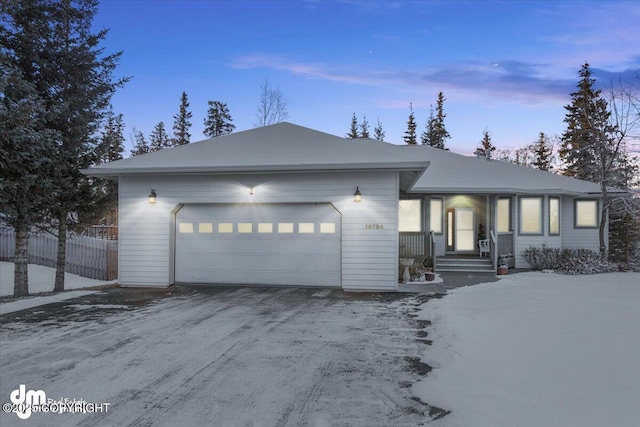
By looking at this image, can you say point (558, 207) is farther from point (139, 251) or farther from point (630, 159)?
point (139, 251)

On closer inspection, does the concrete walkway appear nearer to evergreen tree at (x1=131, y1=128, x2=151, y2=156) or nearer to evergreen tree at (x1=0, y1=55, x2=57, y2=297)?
evergreen tree at (x1=0, y1=55, x2=57, y2=297)

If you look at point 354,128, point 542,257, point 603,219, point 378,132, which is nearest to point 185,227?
point 542,257

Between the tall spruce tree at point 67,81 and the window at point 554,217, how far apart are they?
15.2m

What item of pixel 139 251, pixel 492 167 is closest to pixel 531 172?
pixel 492 167

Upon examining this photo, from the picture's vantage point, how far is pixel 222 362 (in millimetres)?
4609

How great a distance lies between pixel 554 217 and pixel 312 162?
32.7 ft

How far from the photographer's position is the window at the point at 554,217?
46.4 ft

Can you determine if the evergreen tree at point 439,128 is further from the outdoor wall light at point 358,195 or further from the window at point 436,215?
the outdoor wall light at point 358,195

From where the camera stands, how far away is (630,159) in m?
20.0

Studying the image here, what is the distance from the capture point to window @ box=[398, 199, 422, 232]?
A: 1429cm

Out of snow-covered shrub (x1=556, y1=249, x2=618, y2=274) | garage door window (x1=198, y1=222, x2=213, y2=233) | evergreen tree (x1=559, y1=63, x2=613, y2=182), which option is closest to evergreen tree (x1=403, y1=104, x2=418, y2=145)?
evergreen tree (x1=559, y1=63, x2=613, y2=182)

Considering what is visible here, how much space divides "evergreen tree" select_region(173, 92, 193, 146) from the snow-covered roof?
85.5 ft

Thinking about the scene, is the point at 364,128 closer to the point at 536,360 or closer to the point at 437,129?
the point at 437,129

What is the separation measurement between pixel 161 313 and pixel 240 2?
39.7 ft
